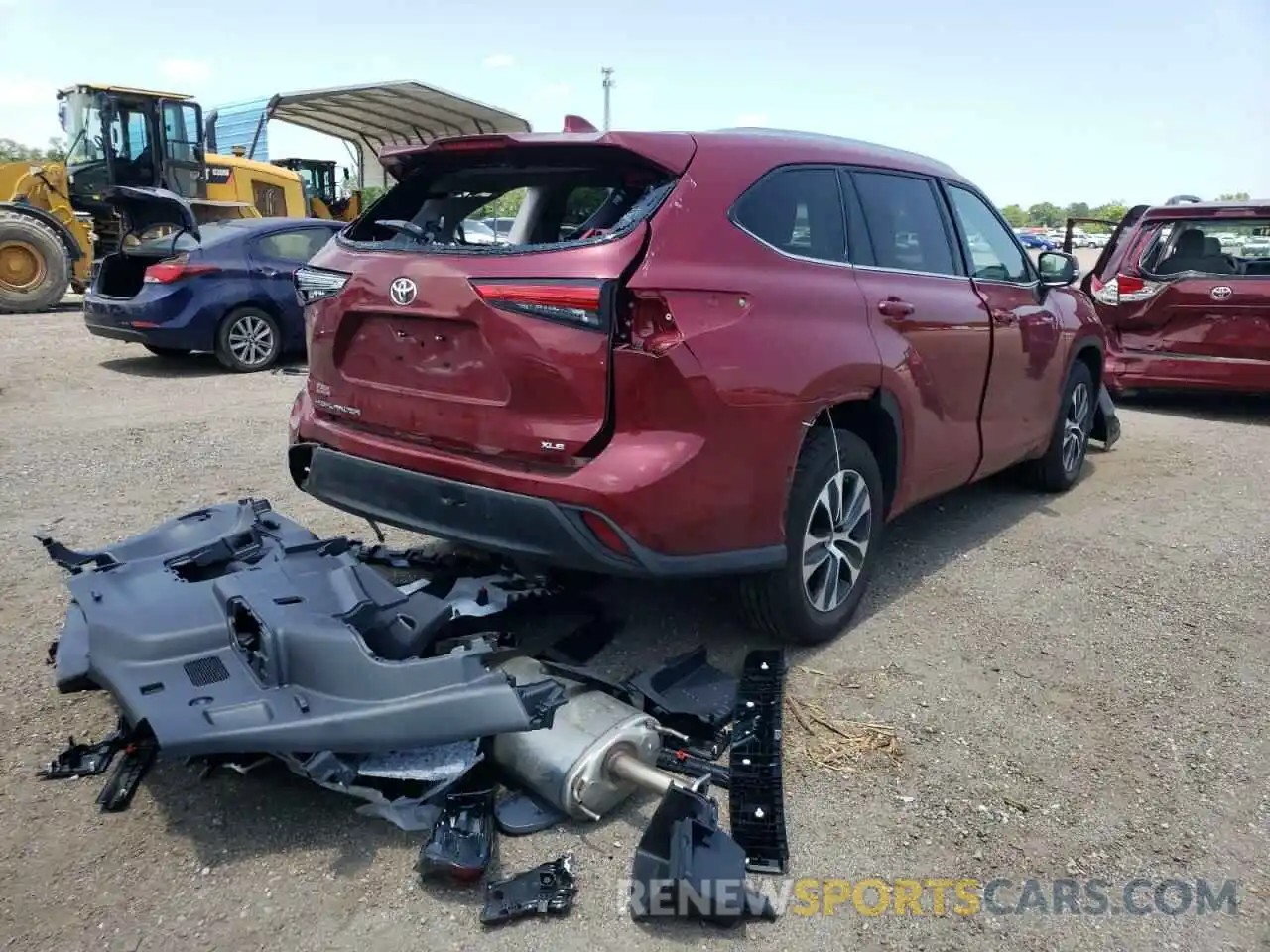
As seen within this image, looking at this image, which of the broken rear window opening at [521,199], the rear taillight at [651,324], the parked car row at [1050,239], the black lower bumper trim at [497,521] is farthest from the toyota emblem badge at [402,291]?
the parked car row at [1050,239]

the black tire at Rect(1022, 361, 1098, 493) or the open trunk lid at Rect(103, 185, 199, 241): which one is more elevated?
the open trunk lid at Rect(103, 185, 199, 241)

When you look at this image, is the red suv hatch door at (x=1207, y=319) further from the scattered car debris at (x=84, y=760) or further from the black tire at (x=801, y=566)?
the scattered car debris at (x=84, y=760)

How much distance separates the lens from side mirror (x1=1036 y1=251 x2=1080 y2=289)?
5352 millimetres

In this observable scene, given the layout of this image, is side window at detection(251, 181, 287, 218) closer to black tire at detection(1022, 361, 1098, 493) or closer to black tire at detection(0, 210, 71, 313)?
black tire at detection(0, 210, 71, 313)

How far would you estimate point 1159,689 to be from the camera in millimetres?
3582

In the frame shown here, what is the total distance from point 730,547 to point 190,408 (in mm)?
6095

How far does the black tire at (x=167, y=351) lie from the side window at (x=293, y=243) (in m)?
1.23

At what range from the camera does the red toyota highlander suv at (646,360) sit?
2.96 meters

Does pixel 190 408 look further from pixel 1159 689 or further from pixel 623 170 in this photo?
pixel 1159 689

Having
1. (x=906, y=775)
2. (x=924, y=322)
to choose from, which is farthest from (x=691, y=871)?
(x=924, y=322)

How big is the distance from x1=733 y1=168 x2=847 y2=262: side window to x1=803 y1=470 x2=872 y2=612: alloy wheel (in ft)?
2.72

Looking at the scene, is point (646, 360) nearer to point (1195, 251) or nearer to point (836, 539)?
point (836, 539)

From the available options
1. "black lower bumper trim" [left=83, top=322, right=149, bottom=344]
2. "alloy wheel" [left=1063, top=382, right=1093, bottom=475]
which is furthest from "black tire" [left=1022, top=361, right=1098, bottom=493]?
"black lower bumper trim" [left=83, top=322, right=149, bottom=344]

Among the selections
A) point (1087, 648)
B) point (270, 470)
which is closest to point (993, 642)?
point (1087, 648)
